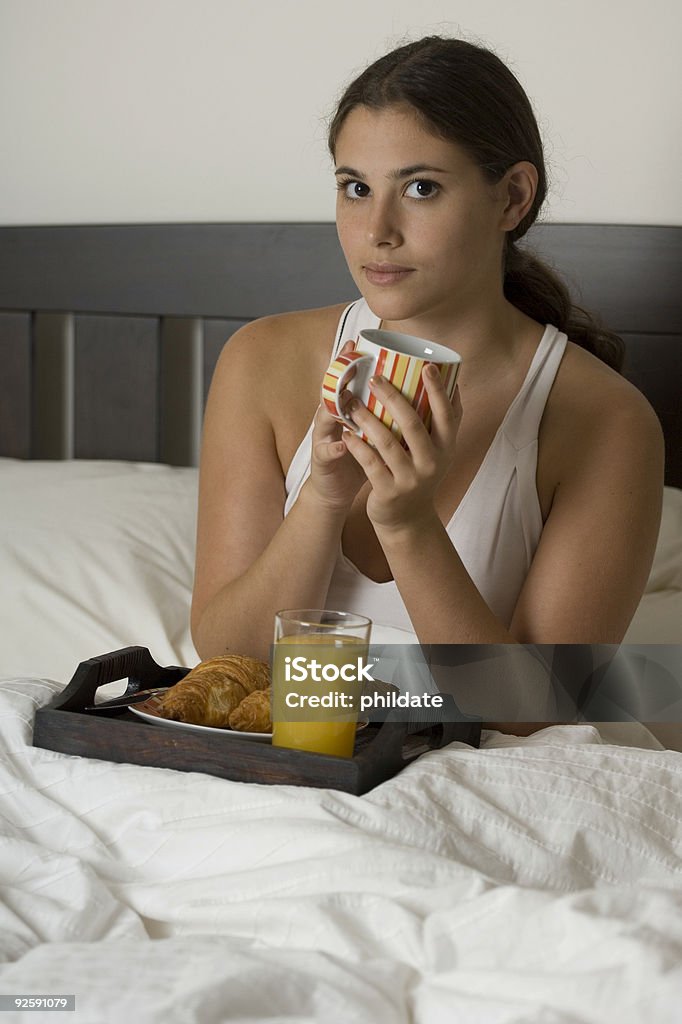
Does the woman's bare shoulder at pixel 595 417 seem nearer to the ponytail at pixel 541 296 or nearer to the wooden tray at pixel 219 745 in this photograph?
the ponytail at pixel 541 296

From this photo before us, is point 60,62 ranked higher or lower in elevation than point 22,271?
higher

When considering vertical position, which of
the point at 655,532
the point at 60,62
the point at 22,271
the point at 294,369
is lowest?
the point at 655,532

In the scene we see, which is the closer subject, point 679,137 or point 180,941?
point 180,941

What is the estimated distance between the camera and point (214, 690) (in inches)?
29.0

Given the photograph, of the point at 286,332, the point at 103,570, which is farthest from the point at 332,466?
the point at 103,570

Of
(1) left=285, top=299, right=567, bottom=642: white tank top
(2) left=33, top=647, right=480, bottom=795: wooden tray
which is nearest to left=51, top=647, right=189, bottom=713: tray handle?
(2) left=33, top=647, right=480, bottom=795: wooden tray

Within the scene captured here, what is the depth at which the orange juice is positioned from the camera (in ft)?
2.19

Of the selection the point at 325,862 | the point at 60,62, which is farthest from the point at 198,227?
the point at 325,862

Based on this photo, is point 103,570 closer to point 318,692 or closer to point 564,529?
point 564,529

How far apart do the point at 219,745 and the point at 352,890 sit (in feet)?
0.49

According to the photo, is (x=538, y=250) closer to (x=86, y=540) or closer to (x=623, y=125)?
(x=623, y=125)

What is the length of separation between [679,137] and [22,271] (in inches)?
41.5

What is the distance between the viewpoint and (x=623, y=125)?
1459mm

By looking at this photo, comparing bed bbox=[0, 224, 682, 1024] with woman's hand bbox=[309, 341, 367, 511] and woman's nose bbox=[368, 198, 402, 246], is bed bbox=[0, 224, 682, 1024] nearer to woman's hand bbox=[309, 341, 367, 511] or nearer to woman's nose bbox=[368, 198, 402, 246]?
woman's hand bbox=[309, 341, 367, 511]
